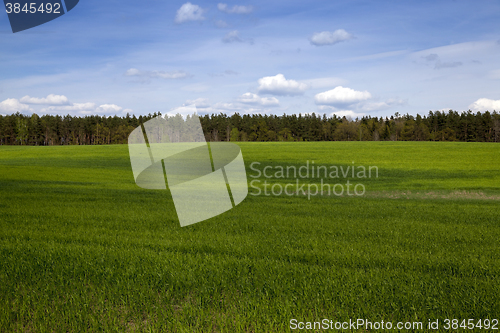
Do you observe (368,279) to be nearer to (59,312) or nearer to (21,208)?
(59,312)

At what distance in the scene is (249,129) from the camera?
153375 mm

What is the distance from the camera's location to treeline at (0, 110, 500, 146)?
455 ft

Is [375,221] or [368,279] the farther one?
[375,221]

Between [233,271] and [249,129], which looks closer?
[233,271]

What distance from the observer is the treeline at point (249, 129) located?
139 m

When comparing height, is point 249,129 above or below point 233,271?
above

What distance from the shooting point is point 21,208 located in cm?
1395

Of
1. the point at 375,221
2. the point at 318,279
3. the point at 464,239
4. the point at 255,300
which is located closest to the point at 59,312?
the point at 255,300

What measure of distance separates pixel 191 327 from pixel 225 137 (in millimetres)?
145895

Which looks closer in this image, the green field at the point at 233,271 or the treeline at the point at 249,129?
the green field at the point at 233,271

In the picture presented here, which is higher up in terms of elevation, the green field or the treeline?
the treeline

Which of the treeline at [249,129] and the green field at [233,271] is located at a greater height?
the treeline at [249,129]

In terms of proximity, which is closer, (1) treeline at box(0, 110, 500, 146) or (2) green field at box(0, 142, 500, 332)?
(2) green field at box(0, 142, 500, 332)

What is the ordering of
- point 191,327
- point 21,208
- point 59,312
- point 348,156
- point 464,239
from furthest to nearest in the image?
point 348,156
point 21,208
point 464,239
point 59,312
point 191,327
